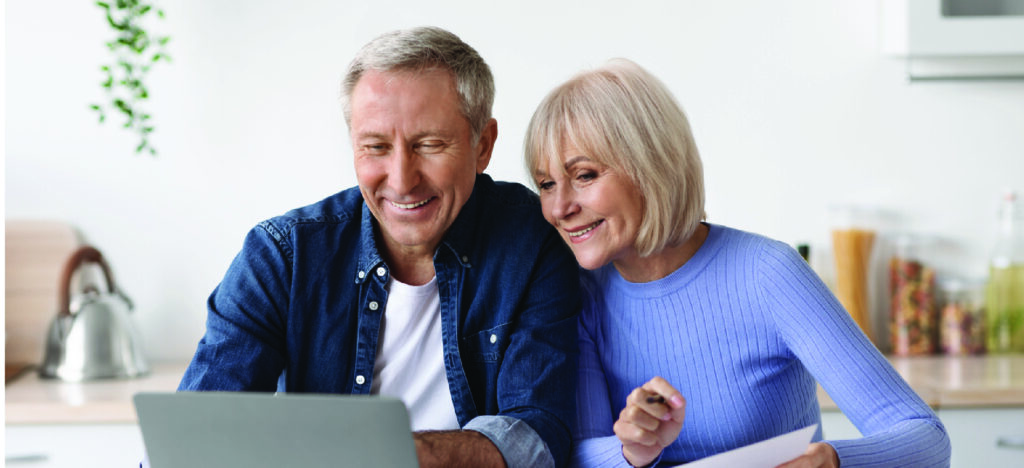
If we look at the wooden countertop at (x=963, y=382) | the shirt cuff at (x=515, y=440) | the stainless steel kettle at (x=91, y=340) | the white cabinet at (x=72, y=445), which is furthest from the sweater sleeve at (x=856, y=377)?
the stainless steel kettle at (x=91, y=340)

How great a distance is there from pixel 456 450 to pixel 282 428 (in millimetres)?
296

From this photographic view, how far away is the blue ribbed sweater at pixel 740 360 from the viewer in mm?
1252

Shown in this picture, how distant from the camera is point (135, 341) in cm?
225

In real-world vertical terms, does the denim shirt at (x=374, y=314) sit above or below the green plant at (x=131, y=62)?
below

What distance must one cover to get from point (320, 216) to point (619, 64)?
1.59 ft

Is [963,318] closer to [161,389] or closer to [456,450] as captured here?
[456,450]

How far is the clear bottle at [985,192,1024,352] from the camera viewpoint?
2.44m

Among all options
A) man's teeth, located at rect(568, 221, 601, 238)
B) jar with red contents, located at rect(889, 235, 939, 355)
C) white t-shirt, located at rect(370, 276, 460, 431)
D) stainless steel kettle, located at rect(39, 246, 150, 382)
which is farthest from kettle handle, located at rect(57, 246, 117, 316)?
A: jar with red contents, located at rect(889, 235, 939, 355)

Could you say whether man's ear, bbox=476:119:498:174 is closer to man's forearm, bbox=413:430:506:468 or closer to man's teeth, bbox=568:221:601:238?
man's teeth, bbox=568:221:601:238

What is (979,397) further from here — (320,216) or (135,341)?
(135,341)

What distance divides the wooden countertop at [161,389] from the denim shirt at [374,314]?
78 cm

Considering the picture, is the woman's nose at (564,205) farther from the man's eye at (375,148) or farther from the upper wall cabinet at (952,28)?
the upper wall cabinet at (952,28)

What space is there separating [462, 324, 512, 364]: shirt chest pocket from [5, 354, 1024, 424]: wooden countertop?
0.96m

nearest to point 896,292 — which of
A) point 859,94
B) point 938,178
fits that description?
point 938,178
